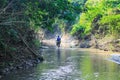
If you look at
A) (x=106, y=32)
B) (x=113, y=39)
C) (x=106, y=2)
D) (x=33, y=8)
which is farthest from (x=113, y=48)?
(x=33, y=8)

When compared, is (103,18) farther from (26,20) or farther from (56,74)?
(56,74)

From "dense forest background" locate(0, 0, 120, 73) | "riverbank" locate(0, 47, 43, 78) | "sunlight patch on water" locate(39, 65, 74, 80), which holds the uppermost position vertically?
"dense forest background" locate(0, 0, 120, 73)

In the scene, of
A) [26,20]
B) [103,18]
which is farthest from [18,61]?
[103,18]

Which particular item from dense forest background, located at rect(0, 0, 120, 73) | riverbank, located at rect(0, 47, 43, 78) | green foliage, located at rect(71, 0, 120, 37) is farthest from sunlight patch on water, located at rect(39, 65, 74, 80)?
green foliage, located at rect(71, 0, 120, 37)

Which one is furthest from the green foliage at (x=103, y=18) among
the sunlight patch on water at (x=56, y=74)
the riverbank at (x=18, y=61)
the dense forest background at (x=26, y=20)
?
the sunlight patch on water at (x=56, y=74)

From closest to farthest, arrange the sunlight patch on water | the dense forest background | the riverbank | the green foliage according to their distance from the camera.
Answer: the dense forest background
the sunlight patch on water
the riverbank
the green foliage

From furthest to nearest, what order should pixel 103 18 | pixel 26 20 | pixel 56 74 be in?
pixel 103 18 < pixel 26 20 < pixel 56 74

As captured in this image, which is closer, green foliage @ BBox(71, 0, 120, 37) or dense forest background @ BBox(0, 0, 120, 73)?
dense forest background @ BBox(0, 0, 120, 73)

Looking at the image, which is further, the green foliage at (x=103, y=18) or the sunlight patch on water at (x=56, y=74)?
the green foliage at (x=103, y=18)

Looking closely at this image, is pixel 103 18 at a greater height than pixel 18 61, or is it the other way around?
pixel 103 18

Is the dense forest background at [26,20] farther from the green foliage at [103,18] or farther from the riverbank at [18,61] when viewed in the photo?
the green foliage at [103,18]

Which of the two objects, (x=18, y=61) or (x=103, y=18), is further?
(x=103, y=18)

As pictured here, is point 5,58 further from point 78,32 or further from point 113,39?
point 78,32

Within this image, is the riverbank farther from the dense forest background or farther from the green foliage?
the green foliage
